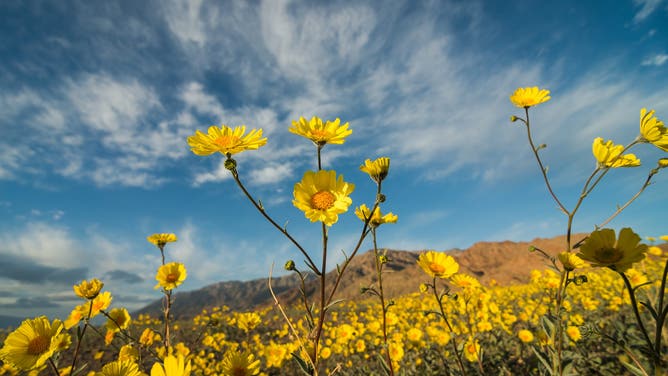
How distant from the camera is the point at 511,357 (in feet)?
17.5

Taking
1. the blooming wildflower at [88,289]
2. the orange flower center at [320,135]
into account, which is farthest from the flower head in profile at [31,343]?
the orange flower center at [320,135]

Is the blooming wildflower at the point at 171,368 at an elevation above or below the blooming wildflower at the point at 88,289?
below

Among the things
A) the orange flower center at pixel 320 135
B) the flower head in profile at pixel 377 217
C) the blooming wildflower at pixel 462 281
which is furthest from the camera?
the blooming wildflower at pixel 462 281

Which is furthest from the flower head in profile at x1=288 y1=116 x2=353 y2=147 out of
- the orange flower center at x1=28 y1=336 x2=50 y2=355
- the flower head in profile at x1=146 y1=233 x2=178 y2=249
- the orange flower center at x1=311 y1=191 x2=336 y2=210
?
the flower head in profile at x1=146 y1=233 x2=178 y2=249

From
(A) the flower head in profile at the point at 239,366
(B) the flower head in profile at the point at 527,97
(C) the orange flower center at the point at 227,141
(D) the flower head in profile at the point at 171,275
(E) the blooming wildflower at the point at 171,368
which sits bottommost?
(A) the flower head in profile at the point at 239,366

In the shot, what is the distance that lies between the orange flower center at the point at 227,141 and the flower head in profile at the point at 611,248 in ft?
5.80

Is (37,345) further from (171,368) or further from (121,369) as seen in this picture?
(171,368)

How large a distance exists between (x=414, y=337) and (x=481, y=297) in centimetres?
176

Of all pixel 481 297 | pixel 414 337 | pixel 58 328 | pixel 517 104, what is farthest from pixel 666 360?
pixel 58 328

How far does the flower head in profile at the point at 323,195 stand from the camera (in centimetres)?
138

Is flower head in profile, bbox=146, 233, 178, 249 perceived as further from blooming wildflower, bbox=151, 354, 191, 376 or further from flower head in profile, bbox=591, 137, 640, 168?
flower head in profile, bbox=591, 137, 640, 168

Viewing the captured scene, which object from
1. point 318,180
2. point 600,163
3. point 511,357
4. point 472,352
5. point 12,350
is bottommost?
point 511,357

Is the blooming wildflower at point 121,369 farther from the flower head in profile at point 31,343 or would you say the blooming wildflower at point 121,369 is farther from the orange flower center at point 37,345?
the orange flower center at point 37,345

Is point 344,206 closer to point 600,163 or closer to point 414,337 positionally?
point 600,163
